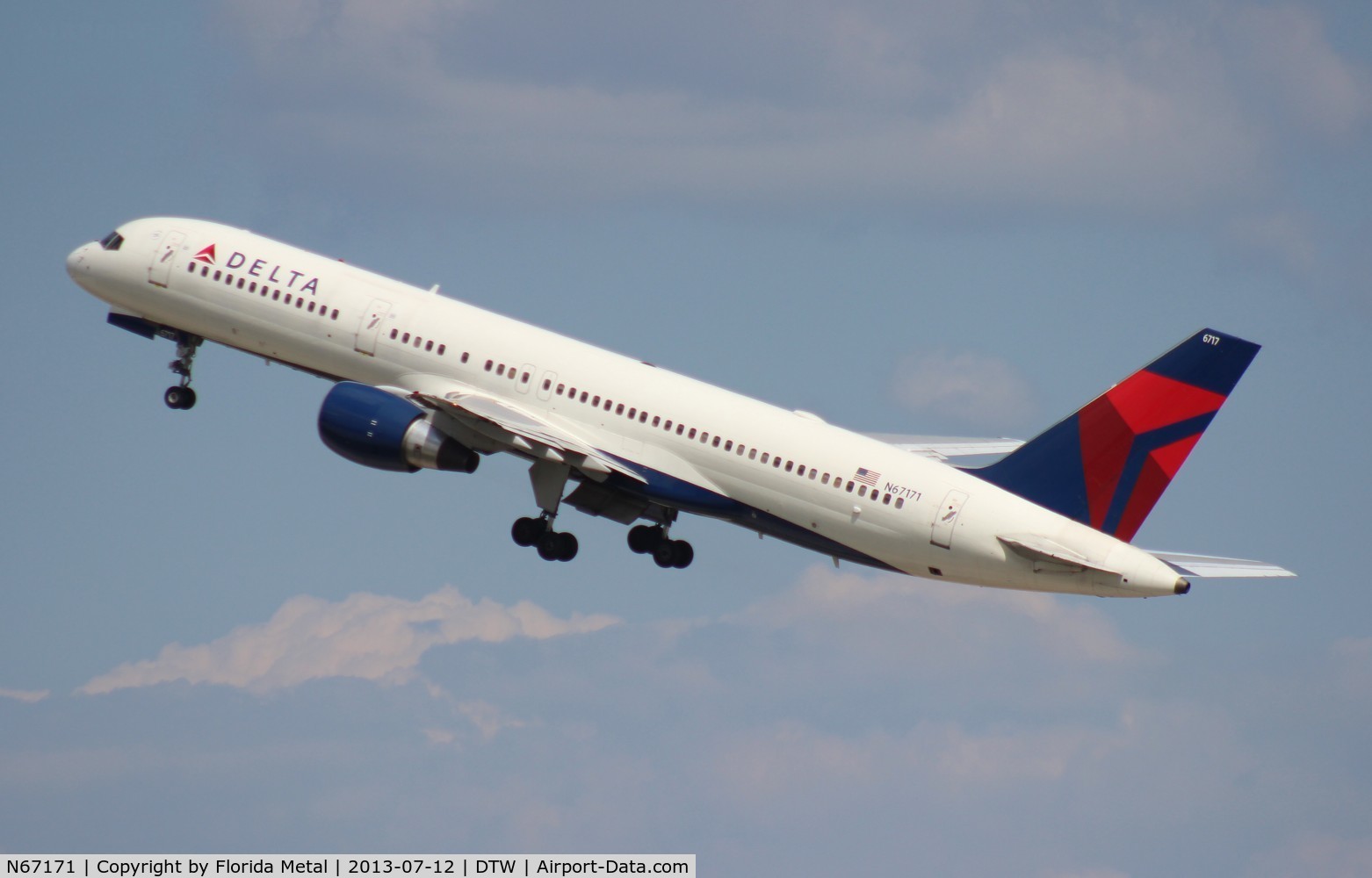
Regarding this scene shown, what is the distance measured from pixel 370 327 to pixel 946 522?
18254mm

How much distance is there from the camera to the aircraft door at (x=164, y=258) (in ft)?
203

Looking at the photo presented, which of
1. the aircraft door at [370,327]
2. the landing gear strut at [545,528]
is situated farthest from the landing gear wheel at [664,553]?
the aircraft door at [370,327]

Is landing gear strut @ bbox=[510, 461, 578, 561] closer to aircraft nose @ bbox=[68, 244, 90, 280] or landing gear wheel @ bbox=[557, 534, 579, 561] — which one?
landing gear wheel @ bbox=[557, 534, 579, 561]

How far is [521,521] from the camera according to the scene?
60.4m

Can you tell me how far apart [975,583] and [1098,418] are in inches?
223

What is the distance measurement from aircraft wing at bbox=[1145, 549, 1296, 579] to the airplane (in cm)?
7

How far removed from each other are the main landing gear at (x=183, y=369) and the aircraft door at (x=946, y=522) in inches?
987

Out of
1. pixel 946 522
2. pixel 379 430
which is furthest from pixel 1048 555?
pixel 379 430

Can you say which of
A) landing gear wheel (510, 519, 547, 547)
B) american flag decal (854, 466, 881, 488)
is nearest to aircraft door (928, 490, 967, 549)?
american flag decal (854, 466, 881, 488)

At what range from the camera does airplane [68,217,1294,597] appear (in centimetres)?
5300

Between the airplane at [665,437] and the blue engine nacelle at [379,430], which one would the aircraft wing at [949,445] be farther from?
the blue engine nacelle at [379,430]

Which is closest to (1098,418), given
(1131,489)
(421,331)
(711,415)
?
(1131,489)

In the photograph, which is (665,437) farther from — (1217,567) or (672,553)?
(1217,567)

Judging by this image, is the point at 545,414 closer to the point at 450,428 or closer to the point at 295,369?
the point at 450,428
